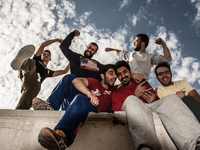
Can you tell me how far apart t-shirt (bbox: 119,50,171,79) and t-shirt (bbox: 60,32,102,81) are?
3.15ft

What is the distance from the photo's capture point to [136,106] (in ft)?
4.29

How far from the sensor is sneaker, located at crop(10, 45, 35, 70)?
2.49 m

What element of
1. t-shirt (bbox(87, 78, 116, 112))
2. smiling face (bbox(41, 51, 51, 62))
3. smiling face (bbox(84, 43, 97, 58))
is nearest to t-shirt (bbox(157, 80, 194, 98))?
t-shirt (bbox(87, 78, 116, 112))

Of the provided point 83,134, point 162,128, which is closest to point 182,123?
point 162,128

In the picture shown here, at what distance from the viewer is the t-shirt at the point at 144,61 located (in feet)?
9.23

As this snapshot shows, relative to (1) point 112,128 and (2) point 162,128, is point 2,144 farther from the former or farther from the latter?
(2) point 162,128

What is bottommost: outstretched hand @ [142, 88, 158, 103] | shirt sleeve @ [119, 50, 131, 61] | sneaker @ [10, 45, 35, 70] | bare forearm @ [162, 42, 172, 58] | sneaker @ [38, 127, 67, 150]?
sneaker @ [38, 127, 67, 150]

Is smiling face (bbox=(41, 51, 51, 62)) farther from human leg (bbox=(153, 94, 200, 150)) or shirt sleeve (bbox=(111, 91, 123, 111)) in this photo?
human leg (bbox=(153, 94, 200, 150))

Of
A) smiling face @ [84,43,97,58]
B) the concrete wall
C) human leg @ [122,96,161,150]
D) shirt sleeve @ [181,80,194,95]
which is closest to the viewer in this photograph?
human leg @ [122,96,161,150]

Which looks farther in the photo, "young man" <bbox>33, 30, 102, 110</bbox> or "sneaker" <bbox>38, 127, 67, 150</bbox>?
"young man" <bbox>33, 30, 102, 110</bbox>

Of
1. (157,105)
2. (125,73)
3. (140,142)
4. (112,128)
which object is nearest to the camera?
(140,142)

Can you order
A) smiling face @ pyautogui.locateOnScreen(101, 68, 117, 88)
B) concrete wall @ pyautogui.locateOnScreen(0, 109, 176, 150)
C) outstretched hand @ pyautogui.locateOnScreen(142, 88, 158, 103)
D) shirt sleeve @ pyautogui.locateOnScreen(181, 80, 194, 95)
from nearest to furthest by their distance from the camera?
concrete wall @ pyautogui.locateOnScreen(0, 109, 176, 150)
outstretched hand @ pyautogui.locateOnScreen(142, 88, 158, 103)
shirt sleeve @ pyautogui.locateOnScreen(181, 80, 194, 95)
smiling face @ pyautogui.locateOnScreen(101, 68, 117, 88)

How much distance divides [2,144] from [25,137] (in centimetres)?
24

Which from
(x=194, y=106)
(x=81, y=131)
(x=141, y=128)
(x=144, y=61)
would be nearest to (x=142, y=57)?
(x=144, y=61)
